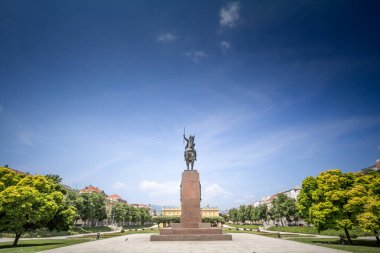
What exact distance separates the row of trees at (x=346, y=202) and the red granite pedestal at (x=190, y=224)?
9.91 metres

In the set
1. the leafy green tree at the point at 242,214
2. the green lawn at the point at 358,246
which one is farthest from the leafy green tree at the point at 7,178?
the leafy green tree at the point at 242,214

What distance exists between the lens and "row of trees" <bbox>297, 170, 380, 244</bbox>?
2061cm

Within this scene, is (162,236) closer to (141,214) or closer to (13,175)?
(13,175)

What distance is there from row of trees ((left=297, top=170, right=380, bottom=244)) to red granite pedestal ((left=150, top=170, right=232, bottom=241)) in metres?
9.91

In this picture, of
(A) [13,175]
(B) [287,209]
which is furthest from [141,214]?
(A) [13,175]

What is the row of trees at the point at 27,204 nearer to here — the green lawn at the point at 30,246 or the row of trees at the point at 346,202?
the green lawn at the point at 30,246

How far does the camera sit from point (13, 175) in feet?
92.4

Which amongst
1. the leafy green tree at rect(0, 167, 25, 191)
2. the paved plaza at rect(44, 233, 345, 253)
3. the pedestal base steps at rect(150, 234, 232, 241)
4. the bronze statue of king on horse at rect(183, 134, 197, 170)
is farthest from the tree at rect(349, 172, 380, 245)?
the leafy green tree at rect(0, 167, 25, 191)

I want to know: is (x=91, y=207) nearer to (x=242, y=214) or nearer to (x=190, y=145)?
(x=190, y=145)

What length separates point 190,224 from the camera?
2423cm

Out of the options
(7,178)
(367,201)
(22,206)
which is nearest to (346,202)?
(367,201)

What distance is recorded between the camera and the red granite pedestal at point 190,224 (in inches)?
880

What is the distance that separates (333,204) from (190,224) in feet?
47.1

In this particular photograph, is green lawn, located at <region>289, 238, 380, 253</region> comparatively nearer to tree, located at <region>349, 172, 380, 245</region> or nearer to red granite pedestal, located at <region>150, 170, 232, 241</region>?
tree, located at <region>349, 172, 380, 245</region>
